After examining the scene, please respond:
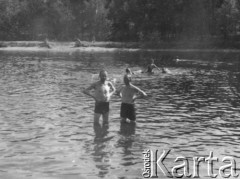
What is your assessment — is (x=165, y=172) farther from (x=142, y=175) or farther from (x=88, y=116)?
(x=88, y=116)

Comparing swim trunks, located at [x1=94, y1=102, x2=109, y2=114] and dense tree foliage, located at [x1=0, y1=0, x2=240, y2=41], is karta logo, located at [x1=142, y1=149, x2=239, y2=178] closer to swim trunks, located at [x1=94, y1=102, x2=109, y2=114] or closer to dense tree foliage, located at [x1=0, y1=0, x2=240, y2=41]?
swim trunks, located at [x1=94, y1=102, x2=109, y2=114]

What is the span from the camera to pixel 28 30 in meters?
127

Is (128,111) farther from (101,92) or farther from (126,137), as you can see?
(101,92)

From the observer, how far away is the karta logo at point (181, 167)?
51.8 feet

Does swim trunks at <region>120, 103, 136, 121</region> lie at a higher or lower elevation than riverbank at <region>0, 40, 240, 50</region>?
lower

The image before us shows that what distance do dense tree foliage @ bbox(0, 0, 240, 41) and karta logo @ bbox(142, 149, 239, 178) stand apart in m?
89.6

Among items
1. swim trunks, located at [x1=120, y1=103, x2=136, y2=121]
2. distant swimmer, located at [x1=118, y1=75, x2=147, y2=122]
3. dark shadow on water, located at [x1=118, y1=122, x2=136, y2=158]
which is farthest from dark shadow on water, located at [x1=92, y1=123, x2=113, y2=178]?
distant swimmer, located at [x1=118, y1=75, x2=147, y2=122]

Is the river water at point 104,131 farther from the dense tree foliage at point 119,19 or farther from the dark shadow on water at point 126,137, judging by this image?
the dense tree foliage at point 119,19

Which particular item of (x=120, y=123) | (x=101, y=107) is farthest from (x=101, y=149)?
(x=120, y=123)

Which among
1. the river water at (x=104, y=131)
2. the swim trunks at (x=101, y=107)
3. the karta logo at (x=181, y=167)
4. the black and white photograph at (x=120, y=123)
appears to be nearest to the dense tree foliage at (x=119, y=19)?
the black and white photograph at (x=120, y=123)

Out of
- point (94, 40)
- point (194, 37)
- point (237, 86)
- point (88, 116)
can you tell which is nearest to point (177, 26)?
point (194, 37)

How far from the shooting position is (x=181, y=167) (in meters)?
16.5

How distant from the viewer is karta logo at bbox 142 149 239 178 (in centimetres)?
1578

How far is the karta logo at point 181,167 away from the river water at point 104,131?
9.0 inches
